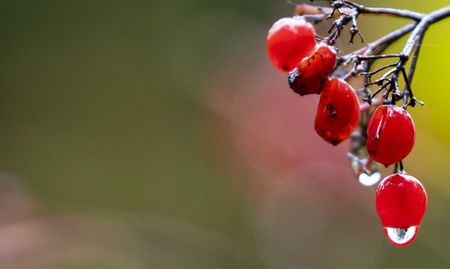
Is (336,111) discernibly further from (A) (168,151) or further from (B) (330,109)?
(A) (168,151)

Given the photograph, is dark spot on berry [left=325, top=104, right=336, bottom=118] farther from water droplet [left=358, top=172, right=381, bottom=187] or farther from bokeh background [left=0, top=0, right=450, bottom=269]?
bokeh background [left=0, top=0, right=450, bottom=269]

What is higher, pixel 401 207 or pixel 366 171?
pixel 366 171

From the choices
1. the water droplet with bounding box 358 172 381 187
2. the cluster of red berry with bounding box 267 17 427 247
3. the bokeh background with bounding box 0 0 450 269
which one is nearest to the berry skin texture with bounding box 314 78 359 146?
the cluster of red berry with bounding box 267 17 427 247

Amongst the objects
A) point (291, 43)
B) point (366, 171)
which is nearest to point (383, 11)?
point (291, 43)

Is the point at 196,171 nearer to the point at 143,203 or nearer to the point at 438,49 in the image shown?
the point at 143,203

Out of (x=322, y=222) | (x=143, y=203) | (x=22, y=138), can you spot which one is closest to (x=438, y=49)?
(x=322, y=222)

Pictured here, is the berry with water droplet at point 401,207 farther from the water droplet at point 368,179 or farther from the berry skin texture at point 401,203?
the water droplet at point 368,179

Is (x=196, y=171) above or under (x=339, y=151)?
above
